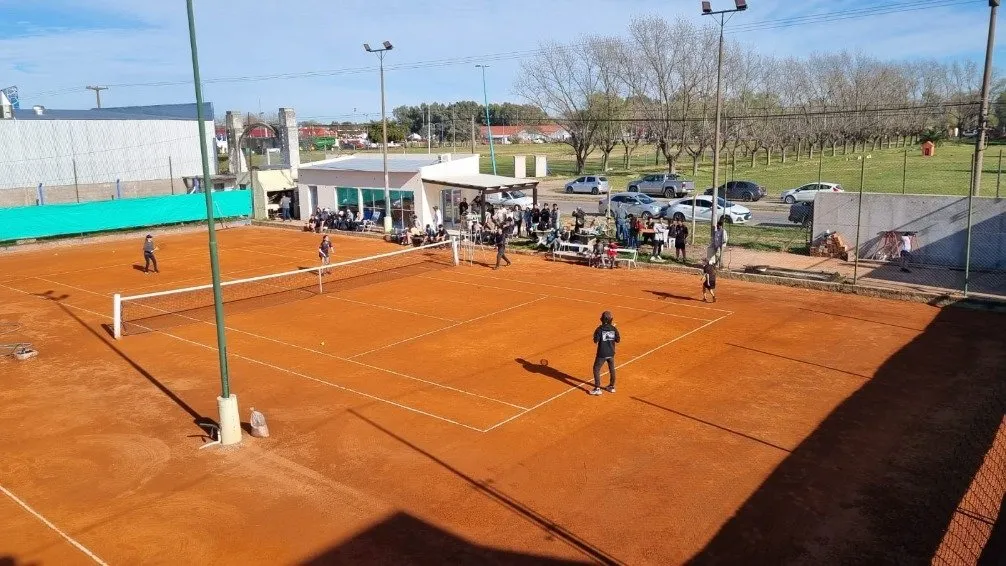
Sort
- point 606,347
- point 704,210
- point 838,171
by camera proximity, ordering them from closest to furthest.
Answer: point 606,347
point 704,210
point 838,171

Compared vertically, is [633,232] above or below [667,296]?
above

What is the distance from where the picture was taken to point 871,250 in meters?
27.8

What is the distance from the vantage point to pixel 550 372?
16.3 m

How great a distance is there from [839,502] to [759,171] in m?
61.5

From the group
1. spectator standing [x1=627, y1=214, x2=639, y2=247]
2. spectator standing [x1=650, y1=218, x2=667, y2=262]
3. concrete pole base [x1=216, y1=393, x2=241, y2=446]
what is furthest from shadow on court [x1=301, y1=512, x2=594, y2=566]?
spectator standing [x1=627, y1=214, x2=639, y2=247]

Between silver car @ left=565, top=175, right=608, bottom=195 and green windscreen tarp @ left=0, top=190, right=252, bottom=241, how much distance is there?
24272 mm

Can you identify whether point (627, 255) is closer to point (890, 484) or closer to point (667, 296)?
point (667, 296)

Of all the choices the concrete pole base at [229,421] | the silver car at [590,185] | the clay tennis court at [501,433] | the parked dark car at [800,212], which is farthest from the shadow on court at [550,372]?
the silver car at [590,185]

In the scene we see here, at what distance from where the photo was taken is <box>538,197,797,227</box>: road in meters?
39.7

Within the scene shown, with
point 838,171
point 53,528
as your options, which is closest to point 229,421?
point 53,528

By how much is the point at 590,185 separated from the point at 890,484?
47.1 meters

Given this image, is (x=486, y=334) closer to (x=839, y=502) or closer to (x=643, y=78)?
(x=839, y=502)

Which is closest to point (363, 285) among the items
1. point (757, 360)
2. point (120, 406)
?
point (120, 406)

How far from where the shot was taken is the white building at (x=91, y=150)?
1772 inches
